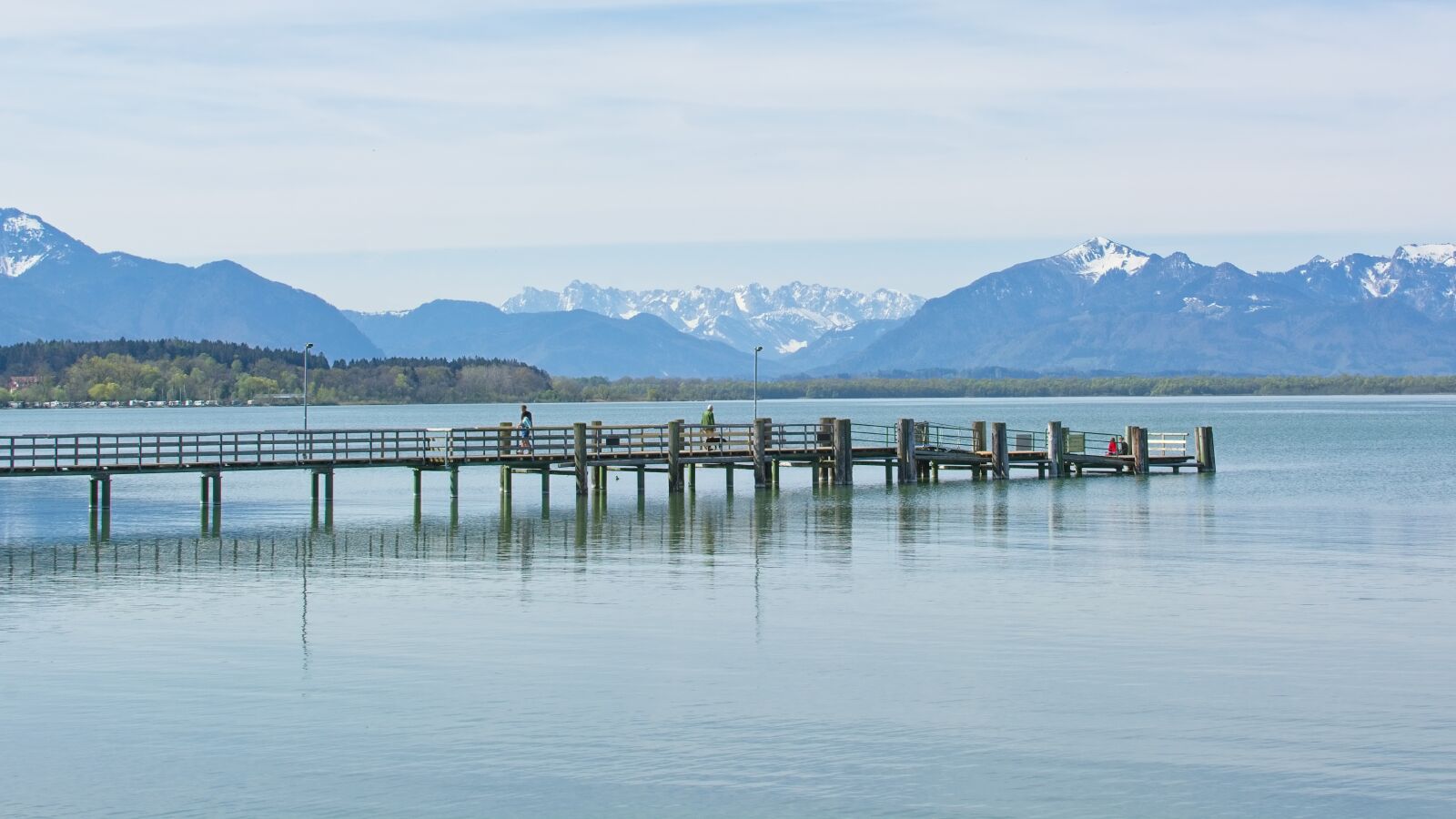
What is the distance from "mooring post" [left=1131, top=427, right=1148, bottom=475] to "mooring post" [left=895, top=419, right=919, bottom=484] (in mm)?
11739

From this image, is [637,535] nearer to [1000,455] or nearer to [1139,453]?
[1000,455]

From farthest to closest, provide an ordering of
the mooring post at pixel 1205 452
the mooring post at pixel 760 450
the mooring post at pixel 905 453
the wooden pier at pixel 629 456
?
the mooring post at pixel 1205 452
the mooring post at pixel 905 453
the mooring post at pixel 760 450
the wooden pier at pixel 629 456

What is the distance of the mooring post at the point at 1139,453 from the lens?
242 feet

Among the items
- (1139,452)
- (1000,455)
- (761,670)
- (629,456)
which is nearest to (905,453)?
(1000,455)

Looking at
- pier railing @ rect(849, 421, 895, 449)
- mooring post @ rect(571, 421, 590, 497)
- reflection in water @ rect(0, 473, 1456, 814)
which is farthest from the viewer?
pier railing @ rect(849, 421, 895, 449)

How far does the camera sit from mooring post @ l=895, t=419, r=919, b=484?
67312 millimetres

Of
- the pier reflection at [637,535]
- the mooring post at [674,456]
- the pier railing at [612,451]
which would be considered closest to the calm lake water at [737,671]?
the pier reflection at [637,535]

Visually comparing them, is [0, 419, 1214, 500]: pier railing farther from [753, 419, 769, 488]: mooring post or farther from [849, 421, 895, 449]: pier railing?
[849, 421, 895, 449]: pier railing

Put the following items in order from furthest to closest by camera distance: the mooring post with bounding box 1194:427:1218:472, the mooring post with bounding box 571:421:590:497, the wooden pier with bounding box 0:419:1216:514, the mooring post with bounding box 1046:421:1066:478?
the mooring post with bounding box 1194:427:1218:472, the mooring post with bounding box 1046:421:1066:478, the mooring post with bounding box 571:421:590:497, the wooden pier with bounding box 0:419:1216:514

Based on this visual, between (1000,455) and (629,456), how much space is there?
1820 centimetres

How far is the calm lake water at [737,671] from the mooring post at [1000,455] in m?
20.7

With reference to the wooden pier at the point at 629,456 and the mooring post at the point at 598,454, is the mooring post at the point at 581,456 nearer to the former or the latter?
the wooden pier at the point at 629,456

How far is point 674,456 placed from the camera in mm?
61094

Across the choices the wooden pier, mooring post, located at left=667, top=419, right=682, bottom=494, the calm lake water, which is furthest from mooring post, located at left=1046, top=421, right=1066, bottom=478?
the calm lake water
